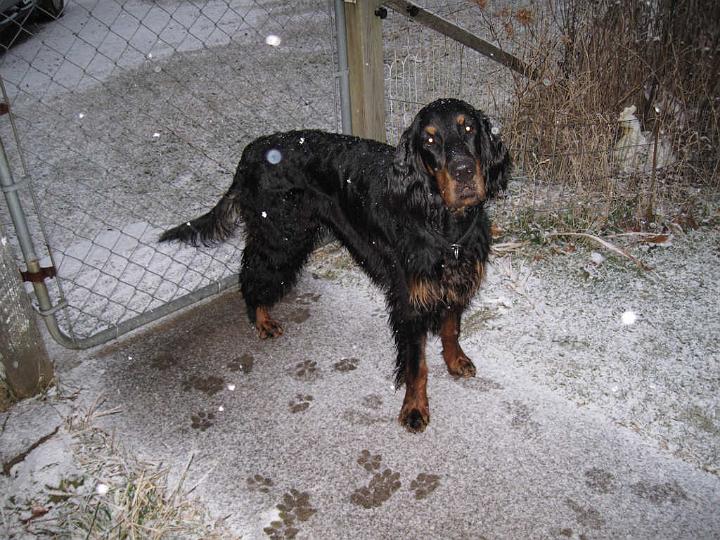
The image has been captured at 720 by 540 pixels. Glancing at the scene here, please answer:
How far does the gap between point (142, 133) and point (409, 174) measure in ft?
12.6

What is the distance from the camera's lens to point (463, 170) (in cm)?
201

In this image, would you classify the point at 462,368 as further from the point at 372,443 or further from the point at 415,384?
the point at 372,443

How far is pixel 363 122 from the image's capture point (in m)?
3.43

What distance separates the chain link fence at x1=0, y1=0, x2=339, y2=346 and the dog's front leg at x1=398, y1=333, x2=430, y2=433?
1.39 metres

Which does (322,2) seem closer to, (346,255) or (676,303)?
(346,255)

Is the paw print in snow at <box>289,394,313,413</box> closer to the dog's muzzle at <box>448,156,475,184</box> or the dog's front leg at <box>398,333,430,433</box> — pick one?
the dog's front leg at <box>398,333,430,433</box>

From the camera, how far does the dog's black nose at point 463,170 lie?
200 centimetres

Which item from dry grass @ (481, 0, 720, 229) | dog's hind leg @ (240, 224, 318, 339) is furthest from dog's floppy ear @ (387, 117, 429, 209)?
dry grass @ (481, 0, 720, 229)

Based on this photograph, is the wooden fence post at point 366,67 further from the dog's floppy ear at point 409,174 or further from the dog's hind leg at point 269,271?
the dog's floppy ear at point 409,174

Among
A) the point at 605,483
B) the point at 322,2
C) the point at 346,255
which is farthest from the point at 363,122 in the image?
the point at 322,2

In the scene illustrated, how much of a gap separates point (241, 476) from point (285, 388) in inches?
20.4

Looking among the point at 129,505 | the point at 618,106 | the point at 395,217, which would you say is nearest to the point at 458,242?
the point at 395,217

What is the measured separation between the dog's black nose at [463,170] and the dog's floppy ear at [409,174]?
194 millimetres

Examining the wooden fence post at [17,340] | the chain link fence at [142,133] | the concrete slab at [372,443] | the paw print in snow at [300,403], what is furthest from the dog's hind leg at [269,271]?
the wooden fence post at [17,340]
